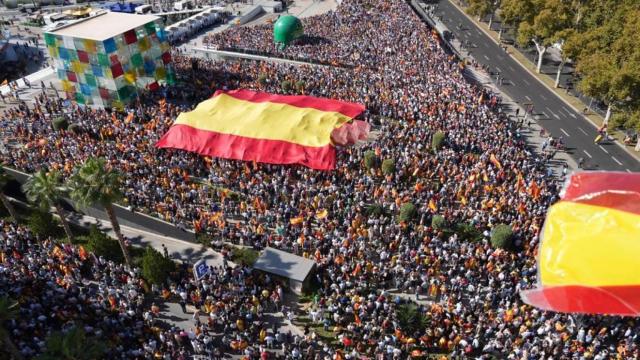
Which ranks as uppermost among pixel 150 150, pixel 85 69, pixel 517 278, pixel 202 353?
pixel 85 69

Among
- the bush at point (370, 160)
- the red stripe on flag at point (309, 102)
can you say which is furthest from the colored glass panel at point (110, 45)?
the bush at point (370, 160)

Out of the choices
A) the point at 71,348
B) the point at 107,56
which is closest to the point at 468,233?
the point at 71,348

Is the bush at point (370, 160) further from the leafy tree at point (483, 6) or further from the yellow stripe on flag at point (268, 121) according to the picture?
the leafy tree at point (483, 6)

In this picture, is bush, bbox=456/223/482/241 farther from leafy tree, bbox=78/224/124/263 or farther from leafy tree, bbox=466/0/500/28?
leafy tree, bbox=466/0/500/28

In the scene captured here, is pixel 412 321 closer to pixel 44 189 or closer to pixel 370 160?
pixel 370 160

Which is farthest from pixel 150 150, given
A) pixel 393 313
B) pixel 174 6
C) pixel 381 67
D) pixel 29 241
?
pixel 174 6

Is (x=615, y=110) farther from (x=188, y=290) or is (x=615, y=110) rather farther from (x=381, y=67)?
(x=188, y=290)
